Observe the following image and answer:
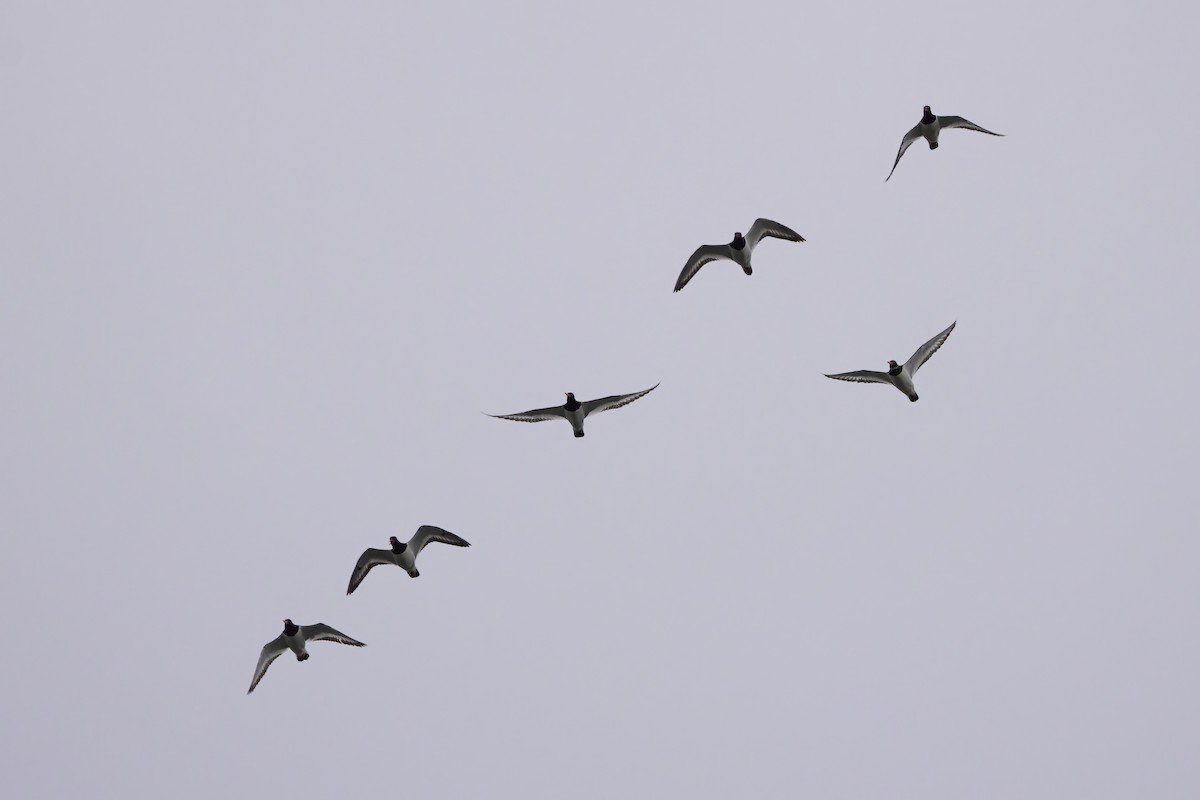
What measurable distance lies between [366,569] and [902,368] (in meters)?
17.0

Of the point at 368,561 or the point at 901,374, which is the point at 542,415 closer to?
the point at 368,561

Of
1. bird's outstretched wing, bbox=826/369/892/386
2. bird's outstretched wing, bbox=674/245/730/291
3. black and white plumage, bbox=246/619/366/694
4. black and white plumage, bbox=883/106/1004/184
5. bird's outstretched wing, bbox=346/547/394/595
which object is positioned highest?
black and white plumage, bbox=883/106/1004/184

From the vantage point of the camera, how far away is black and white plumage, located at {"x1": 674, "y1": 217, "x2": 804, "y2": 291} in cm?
3575

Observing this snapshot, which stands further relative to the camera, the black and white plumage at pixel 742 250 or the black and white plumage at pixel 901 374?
the black and white plumage at pixel 742 250

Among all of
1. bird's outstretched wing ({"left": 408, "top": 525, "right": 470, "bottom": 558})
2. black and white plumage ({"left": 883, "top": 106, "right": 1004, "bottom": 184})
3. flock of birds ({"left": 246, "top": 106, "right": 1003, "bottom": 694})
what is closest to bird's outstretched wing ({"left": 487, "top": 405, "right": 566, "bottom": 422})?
flock of birds ({"left": 246, "top": 106, "right": 1003, "bottom": 694})

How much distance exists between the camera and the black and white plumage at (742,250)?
35750mm

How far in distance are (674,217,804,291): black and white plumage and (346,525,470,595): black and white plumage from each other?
10313 mm

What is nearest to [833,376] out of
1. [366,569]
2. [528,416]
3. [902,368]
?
[902,368]

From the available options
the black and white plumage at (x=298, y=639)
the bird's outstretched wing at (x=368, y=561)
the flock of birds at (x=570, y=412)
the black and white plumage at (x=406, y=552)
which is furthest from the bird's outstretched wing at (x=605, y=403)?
the black and white plumage at (x=298, y=639)

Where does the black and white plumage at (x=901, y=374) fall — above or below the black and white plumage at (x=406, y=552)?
above

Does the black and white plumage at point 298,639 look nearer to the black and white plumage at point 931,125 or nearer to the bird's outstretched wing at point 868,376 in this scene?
the bird's outstretched wing at point 868,376

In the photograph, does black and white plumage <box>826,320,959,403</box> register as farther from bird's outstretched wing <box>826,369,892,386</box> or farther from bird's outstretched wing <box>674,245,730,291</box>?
bird's outstretched wing <box>674,245,730,291</box>

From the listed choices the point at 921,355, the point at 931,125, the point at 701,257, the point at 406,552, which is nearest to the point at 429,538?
the point at 406,552

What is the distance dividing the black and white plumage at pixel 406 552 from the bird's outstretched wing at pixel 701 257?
34.2 feet
